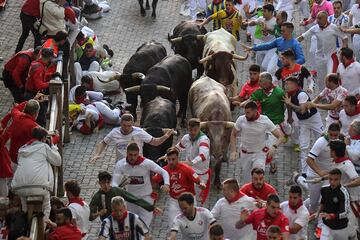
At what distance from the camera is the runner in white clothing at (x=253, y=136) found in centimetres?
2036

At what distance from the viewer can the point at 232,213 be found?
712 inches

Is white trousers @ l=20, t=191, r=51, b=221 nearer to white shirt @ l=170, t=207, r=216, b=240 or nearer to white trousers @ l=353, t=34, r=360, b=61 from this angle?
white shirt @ l=170, t=207, r=216, b=240

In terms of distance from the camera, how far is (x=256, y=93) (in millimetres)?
21734

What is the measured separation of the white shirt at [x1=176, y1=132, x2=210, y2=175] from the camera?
66.1 ft

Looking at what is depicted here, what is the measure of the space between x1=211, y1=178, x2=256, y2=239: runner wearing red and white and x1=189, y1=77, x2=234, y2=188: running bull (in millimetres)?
3570

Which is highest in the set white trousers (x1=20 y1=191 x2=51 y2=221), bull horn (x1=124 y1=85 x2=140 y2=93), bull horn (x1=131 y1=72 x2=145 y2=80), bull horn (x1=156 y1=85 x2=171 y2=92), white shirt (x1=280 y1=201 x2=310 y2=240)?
white shirt (x1=280 y1=201 x2=310 y2=240)

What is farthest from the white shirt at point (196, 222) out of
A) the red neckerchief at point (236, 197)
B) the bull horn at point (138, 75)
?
the bull horn at point (138, 75)

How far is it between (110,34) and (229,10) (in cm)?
375

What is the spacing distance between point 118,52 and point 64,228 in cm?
1210

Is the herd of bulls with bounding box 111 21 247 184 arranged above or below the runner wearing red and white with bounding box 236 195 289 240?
below

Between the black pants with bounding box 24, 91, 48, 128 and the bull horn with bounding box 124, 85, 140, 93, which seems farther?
the bull horn with bounding box 124, 85, 140, 93

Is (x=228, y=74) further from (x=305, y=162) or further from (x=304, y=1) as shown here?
(x=304, y=1)

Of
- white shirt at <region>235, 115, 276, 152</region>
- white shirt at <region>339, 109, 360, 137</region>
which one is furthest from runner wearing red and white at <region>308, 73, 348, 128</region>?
white shirt at <region>235, 115, 276, 152</region>

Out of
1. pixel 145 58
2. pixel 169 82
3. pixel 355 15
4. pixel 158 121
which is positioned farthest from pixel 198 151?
pixel 355 15
